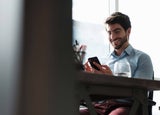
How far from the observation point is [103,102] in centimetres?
192

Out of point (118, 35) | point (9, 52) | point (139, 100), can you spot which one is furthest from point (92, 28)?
point (9, 52)

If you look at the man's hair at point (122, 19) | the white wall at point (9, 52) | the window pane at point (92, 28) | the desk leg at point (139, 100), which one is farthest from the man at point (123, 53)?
the white wall at point (9, 52)

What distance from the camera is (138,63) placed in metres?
2.11

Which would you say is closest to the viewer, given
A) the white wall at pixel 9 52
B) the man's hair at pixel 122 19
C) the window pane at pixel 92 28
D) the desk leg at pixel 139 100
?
the white wall at pixel 9 52

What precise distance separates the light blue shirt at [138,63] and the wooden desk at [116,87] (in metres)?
0.49

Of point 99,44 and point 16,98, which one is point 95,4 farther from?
point 16,98

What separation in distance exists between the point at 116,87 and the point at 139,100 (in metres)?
0.15

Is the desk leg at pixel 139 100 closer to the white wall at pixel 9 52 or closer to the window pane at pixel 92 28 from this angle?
the white wall at pixel 9 52

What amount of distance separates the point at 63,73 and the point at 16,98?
51mm

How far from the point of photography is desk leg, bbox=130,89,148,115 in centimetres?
152

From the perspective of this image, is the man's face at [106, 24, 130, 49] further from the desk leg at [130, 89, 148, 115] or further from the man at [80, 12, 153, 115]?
the desk leg at [130, 89, 148, 115]

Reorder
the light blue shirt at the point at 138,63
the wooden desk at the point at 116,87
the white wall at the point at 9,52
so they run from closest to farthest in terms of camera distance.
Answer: the white wall at the point at 9,52, the wooden desk at the point at 116,87, the light blue shirt at the point at 138,63

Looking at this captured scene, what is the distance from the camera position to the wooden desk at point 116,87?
49.0 inches

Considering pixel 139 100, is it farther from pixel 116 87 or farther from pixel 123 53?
pixel 123 53
